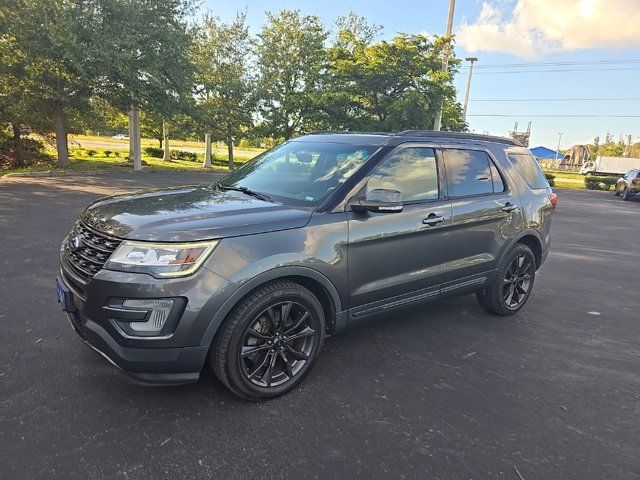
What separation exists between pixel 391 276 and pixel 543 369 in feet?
4.82

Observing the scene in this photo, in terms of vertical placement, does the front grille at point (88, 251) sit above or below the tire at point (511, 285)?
above

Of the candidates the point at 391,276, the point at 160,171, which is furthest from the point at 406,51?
the point at 391,276

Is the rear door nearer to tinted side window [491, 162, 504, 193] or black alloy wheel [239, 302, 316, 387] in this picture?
tinted side window [491, 162, 504, 193]

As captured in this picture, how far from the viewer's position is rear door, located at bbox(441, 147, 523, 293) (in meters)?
3.93

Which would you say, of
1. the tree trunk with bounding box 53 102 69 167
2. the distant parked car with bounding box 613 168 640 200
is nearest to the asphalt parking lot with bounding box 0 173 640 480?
the tree trunk with bounding box 53 102 69 167

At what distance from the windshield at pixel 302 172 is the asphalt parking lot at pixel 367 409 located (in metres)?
1.35

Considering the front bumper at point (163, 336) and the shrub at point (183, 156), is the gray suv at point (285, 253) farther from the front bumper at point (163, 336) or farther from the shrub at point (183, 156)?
the shrub at point (183, 156)

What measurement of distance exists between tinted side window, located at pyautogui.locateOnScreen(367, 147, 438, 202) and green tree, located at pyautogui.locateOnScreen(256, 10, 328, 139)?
23467mm

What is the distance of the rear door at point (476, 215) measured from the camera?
393 centimetres

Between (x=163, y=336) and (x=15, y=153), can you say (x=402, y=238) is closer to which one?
(x=163, y=336)

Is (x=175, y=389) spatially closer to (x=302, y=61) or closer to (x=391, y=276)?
(x=391, y=276)

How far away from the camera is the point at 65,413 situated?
2.65 m

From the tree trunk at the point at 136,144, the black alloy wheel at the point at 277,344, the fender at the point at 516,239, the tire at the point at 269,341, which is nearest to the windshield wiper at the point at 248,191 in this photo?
the tire at the point at 269,341

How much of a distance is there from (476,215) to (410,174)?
0.87 meters
